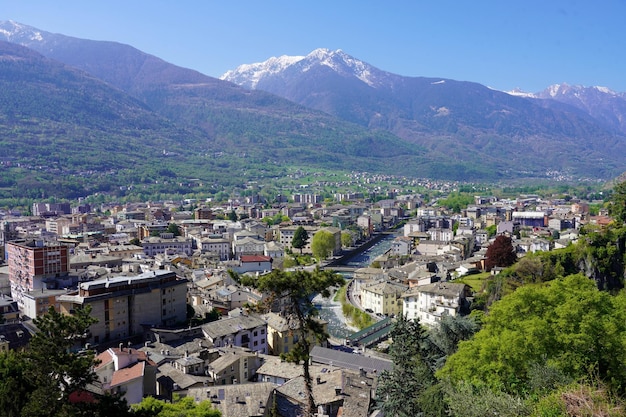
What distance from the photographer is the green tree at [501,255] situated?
33.5 metres

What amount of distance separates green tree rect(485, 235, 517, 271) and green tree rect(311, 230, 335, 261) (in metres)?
19.2

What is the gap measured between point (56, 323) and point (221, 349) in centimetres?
1223

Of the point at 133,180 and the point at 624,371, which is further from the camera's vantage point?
the point at 133,180

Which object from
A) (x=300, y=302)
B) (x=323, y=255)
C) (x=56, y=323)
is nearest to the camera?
(x=56, y=323)

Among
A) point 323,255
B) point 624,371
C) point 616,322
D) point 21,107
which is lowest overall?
point 323,255

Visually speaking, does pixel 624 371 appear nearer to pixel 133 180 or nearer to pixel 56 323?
pixel 56 323

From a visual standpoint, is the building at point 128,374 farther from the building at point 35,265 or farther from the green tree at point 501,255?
the green tree at point 501,255

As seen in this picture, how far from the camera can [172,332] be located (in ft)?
76.2

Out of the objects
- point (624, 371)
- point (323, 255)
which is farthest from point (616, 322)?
point (323, 255)

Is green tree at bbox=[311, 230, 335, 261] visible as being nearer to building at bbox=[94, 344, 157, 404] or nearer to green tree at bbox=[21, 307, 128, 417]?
building at bbox=[94, 344, 157, 404]

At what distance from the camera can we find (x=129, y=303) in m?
25.1

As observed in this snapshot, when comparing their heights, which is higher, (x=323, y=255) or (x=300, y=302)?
(x=300, y=302)

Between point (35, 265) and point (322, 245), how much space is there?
2683 centimetres

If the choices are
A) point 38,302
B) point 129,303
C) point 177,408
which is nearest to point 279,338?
point 129,303
